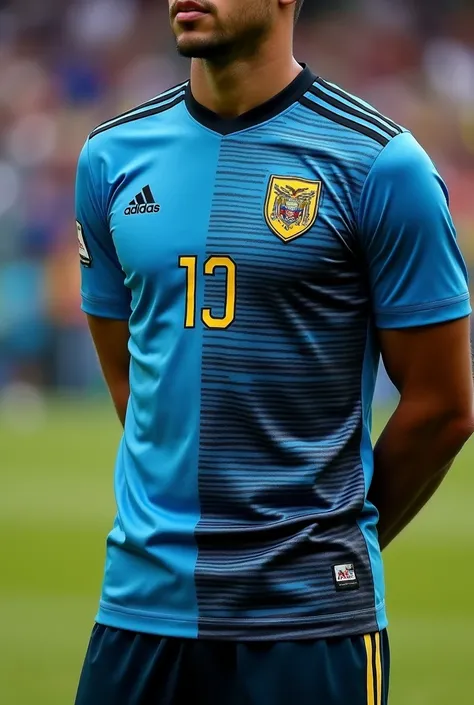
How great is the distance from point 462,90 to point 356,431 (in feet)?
52.5

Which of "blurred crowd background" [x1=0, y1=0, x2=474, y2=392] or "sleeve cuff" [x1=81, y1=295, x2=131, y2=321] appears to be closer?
"sleeve cuff" [x1=81, y1=295, x2=131, y2=321]

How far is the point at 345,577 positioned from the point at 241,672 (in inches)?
9.4

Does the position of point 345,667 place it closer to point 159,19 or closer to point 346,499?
point 346,499

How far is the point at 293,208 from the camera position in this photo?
8.23ft

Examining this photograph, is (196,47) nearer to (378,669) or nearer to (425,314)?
(425,314)

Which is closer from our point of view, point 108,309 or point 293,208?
point 293,208

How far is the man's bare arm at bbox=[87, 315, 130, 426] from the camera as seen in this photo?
3029 millimetres

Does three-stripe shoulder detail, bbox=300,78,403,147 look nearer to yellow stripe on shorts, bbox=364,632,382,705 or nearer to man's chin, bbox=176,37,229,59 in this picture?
man's chin, bbox=176,37,229,59

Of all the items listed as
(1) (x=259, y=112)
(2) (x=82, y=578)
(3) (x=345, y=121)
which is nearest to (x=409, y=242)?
(3) (x=345, y=121)

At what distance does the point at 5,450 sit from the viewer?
40.0ft

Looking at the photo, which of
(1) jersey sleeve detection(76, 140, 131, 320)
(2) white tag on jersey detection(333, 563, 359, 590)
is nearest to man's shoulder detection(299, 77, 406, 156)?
(1) jersey sleeve detection(76, 140, 131, 320)

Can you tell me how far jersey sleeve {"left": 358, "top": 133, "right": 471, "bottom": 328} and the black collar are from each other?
232mm

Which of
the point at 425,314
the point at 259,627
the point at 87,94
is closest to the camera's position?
the point at 259,627

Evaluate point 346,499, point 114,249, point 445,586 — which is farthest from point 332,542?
point 445,586
